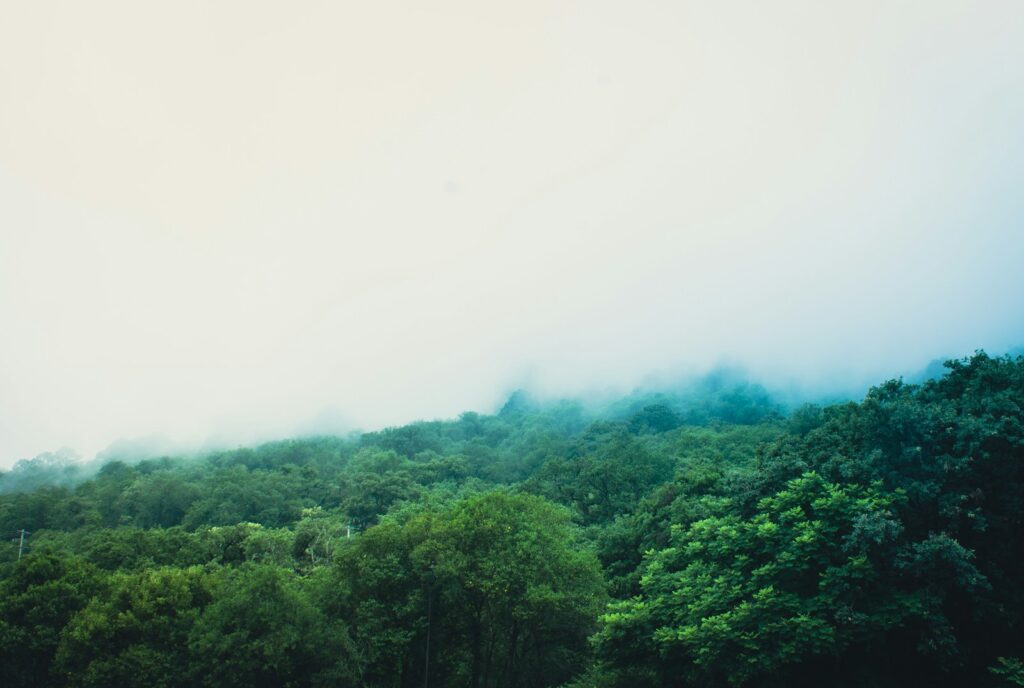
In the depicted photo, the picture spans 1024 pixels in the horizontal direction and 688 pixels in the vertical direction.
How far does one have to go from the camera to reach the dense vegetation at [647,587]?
1584 centimetres

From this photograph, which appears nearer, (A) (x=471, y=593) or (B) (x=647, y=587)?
(B) (x=647, y=587)

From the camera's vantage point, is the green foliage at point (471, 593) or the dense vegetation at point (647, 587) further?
the green foliage at point (471, 593)

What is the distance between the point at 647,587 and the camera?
75.8 feet

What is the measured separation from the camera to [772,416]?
68.2 m

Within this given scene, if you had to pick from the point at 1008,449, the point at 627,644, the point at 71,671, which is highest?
the point at 1008,449

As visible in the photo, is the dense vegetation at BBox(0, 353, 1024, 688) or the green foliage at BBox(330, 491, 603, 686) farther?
the green foliage at BBox(330, 491, 603, 686)

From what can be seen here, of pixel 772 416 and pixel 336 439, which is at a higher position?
pixel 336 439

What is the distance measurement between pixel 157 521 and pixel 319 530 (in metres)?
29.7

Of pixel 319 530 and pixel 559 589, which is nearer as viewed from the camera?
pixel 559 589

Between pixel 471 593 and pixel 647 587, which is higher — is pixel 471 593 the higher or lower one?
the higher one

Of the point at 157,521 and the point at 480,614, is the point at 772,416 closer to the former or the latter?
the point at 480,614

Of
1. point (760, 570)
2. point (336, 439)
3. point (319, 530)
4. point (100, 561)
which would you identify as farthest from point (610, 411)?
point (760, 570)

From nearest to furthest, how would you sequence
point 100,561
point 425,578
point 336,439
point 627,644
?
point 627,644
point 425,578
point 100,561
point 336,439

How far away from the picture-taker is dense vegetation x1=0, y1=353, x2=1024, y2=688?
52.0ft
